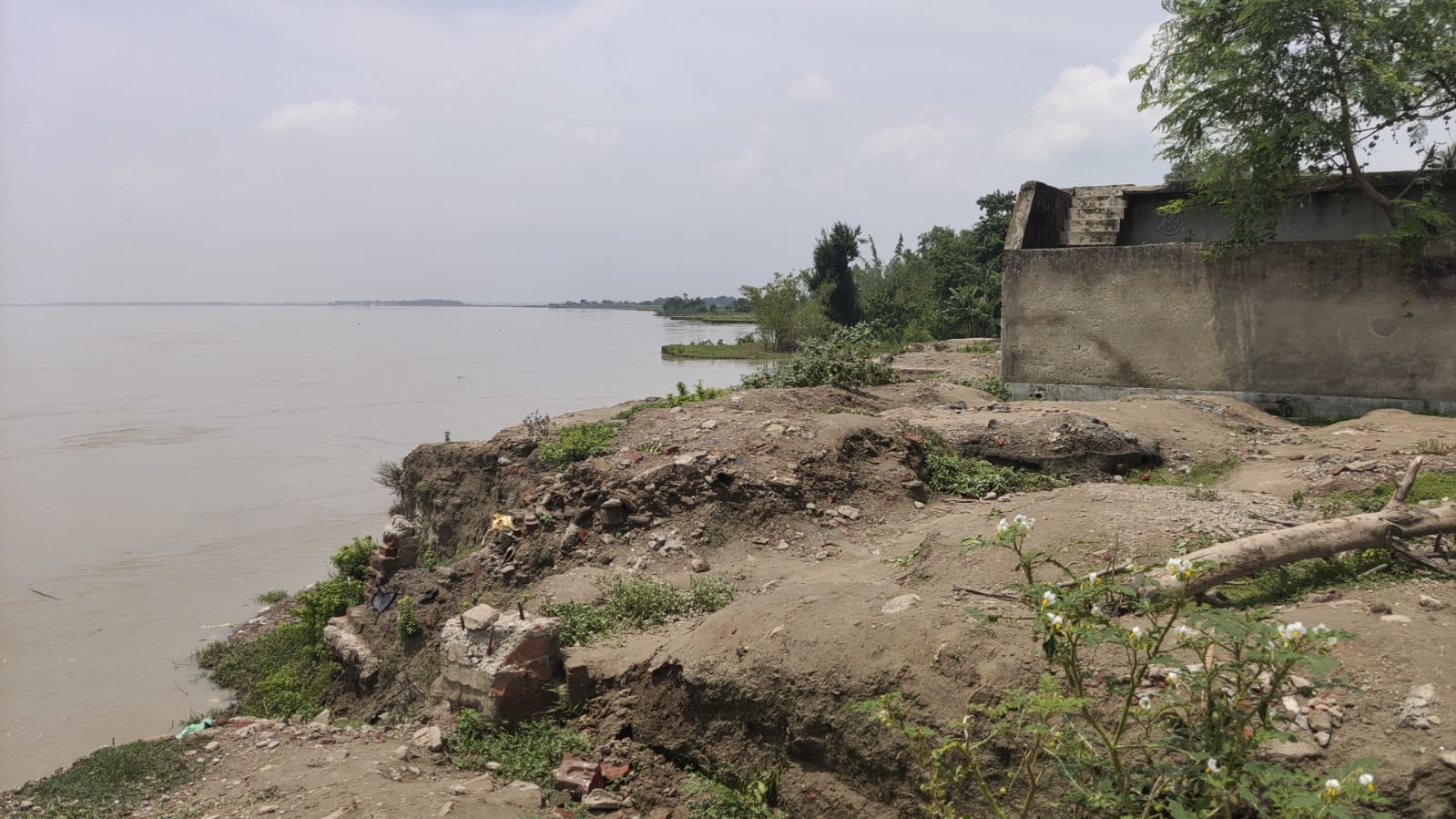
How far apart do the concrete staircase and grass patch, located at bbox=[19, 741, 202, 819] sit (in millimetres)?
12723

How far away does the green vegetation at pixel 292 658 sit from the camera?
7762 mm

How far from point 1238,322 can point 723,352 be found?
109ft

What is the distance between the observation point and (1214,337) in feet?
37.6

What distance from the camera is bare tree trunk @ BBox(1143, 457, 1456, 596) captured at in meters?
4.29

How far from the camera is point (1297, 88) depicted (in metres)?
11.2

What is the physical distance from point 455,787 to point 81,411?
1126 inches

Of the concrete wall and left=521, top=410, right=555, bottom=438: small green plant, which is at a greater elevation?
the concrete wall

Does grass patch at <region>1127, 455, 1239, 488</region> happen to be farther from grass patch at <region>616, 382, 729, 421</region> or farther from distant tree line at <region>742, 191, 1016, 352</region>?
distant tree line at <region>742, 191, 1016, 352</region>

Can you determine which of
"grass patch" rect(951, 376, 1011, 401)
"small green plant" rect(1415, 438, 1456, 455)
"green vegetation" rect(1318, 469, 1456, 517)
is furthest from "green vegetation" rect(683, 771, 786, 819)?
"grass patch" rect(951, 376, 1011, 401)

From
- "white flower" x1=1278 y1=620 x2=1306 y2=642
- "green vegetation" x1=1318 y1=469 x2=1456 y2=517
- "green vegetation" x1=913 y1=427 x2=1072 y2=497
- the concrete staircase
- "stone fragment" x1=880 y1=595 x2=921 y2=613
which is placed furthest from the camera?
the concrete staircase

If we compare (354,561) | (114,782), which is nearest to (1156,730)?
(114,782)

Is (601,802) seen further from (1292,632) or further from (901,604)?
(1292,632)

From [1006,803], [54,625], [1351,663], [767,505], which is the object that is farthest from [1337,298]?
[54,625]

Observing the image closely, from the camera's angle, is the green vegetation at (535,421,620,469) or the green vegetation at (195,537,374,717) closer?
the green vegetation at (195,537,374,717)
